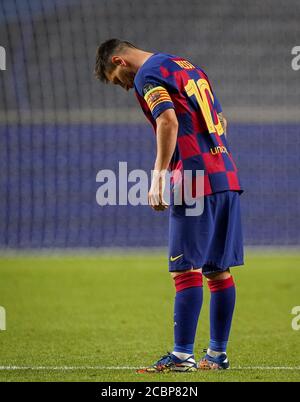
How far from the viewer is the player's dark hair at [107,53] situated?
545 centimetres

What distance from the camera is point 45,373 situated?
5.27 metres

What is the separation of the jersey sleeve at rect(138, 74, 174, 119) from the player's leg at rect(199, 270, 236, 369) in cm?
110

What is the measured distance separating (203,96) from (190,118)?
185mm

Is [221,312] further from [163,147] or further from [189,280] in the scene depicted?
[163,147]

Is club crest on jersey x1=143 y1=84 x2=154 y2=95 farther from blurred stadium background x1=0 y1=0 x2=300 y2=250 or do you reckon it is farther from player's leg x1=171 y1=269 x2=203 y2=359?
blurred stadium background x1=0 y1=0 x2=300 y2=250

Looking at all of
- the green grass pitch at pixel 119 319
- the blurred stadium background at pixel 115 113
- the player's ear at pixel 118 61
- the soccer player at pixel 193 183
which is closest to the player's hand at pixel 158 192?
the soccer player at pixel 193 183

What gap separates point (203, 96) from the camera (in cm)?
543

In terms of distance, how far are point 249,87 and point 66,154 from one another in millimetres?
3271

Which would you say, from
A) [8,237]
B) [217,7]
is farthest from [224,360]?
[217,7]

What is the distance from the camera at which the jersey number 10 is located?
17.6ft

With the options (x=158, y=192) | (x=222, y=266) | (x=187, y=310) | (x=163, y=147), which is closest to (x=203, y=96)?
(x=163, y=147)

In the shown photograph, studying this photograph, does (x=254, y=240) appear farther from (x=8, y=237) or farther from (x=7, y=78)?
(x=7, y=78)

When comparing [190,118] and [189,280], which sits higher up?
[190,118]

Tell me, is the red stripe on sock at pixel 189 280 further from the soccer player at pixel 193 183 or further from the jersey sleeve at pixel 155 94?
the jersey sleeve at pixel 155 94
